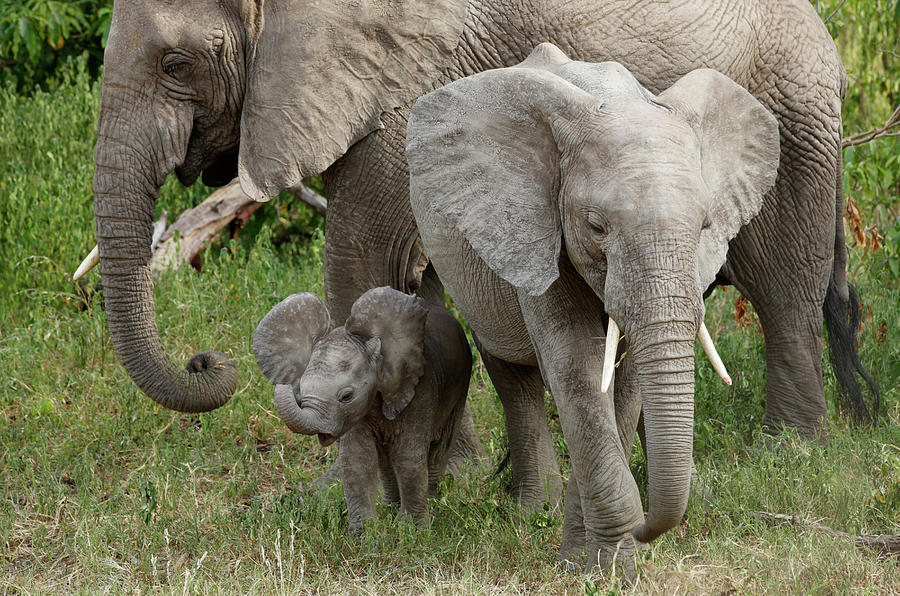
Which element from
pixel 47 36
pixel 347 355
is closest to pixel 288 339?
pixel 347 355

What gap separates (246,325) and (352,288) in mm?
1829

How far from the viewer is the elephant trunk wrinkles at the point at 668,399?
334 cm

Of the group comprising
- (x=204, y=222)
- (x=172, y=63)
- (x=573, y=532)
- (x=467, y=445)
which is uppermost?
(x=172, y=63)

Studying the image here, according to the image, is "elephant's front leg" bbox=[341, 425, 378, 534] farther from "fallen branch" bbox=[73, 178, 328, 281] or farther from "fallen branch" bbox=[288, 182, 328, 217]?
"fallen branch" bbox=[288, 182, 328, 217]

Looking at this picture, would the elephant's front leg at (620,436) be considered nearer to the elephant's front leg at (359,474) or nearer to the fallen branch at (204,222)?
the elephant's front leg at (359,474)

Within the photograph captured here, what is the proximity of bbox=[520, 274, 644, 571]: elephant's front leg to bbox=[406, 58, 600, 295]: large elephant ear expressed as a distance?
19 centimetres

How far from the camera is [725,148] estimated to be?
3781 mm

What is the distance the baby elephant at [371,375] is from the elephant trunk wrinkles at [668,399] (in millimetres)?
1182

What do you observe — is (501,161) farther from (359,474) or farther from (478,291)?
(359,474)

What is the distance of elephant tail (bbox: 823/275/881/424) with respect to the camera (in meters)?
5.50

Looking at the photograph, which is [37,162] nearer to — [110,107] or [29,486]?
[29,486]

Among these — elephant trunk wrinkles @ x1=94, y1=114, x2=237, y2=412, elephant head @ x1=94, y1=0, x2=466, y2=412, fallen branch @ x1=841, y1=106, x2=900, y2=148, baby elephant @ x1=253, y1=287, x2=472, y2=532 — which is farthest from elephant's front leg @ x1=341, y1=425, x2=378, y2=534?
fallen branch @ x1=841, y1=106, x2=900, y2=148

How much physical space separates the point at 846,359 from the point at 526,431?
1581mm

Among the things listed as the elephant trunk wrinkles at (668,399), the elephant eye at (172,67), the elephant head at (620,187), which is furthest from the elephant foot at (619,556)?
the elephant eye at (172,67)
